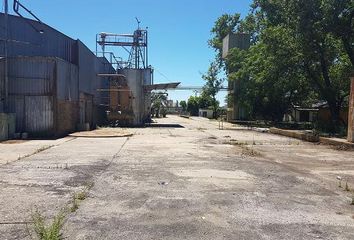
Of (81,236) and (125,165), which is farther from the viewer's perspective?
(125,165)

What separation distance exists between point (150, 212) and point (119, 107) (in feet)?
119

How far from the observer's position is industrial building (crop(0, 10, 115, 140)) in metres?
25.6

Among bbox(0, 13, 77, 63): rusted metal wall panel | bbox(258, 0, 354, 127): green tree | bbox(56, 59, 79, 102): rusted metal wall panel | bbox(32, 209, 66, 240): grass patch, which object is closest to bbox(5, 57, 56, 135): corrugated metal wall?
bbox(56, 59, 79, 102): rusted metal wall panel

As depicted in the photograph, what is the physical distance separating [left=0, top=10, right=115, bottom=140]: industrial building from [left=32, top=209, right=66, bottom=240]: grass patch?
17.5 m

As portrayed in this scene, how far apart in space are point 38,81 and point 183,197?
19.7m

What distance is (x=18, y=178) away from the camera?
1067 cm

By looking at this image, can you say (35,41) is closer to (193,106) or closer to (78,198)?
(78,198)

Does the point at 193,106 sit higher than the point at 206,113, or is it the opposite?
the point at 193,106

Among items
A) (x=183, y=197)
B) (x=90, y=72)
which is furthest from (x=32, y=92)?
(x=183, y=197)

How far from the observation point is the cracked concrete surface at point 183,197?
6438 mm

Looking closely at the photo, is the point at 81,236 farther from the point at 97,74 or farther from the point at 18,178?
the point at 97,74

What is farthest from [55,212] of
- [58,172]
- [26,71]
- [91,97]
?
[91,97]

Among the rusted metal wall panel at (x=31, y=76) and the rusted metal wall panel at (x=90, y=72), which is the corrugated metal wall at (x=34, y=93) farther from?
the rusted metal wall panel at (x=90, y=72)

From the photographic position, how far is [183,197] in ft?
28.5
